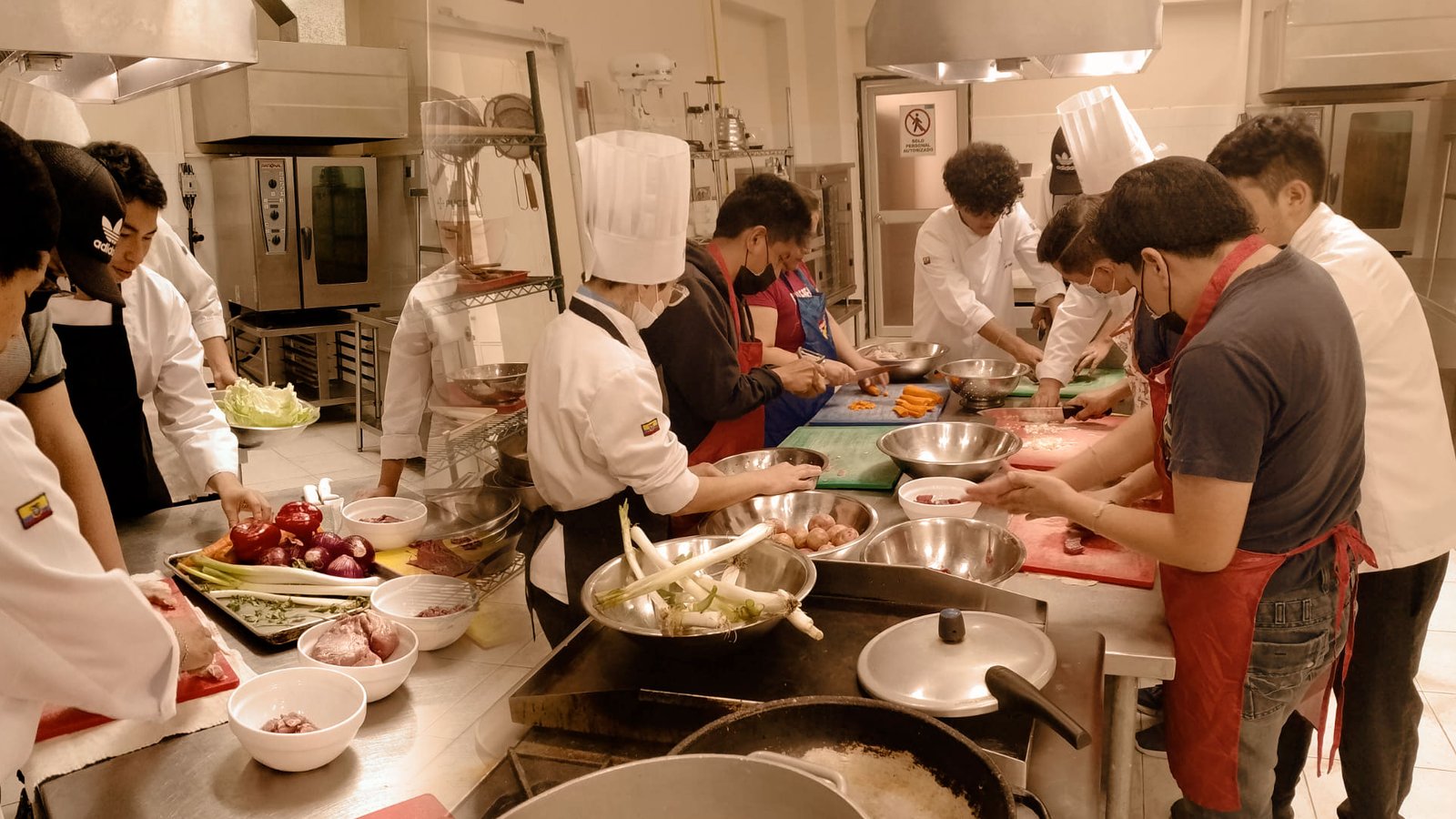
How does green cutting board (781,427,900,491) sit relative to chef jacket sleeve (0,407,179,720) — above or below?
below

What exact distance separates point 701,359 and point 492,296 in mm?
710

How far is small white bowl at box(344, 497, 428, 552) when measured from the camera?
2.22 m

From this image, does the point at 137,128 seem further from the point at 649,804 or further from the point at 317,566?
the point at 649,804

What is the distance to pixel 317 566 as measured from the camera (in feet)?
6.70

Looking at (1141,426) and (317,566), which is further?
(1141,426)

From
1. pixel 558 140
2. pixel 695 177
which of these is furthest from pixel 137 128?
pixel 695 177

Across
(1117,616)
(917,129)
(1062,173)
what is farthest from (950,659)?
(917,129)

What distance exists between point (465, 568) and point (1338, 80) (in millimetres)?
5435

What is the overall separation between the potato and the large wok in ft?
2.62

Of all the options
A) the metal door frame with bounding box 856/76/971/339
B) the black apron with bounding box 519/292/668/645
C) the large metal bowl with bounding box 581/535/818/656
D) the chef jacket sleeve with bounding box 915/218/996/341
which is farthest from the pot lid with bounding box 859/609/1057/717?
the metal door frame with bounding box 856/76/971/339

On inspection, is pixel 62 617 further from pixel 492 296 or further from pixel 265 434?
pixel 492 296

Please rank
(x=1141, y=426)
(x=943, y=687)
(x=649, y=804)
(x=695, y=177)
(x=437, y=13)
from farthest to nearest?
(x=695, y=177) < (x=437, y=13) < (x=1141, y=426) < (x=943, y=687) < (x=649, y=804)

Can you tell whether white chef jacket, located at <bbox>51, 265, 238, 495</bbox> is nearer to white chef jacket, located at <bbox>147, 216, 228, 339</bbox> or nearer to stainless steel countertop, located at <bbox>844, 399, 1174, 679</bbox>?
white chef jacket, located at <bbox>147, 216, 228, 339</bbox>

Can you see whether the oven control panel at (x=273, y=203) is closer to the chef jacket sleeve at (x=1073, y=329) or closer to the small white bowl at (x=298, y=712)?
the small white bowl at (x=298, y=712)
